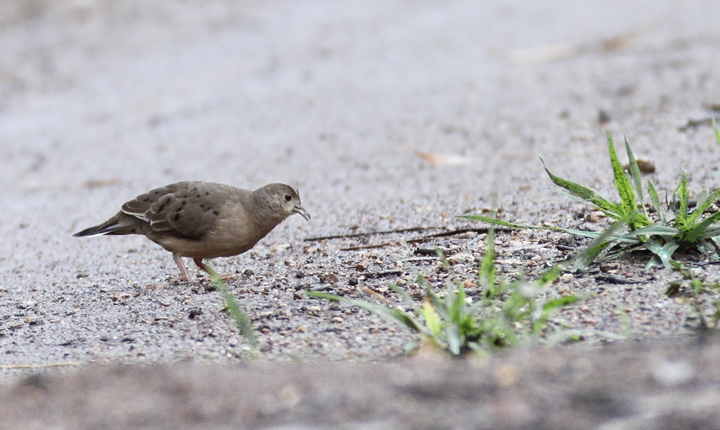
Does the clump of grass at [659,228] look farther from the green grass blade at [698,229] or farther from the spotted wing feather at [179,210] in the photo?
the spotted wing feather at [179,210]

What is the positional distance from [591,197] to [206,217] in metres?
2.15

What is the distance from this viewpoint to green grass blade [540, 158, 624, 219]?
391 cm

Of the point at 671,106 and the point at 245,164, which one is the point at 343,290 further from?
the point at 671,106

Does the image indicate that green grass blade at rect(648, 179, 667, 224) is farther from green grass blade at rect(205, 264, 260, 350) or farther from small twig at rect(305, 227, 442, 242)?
green grass blade at rect(205, 264, 260, 350)

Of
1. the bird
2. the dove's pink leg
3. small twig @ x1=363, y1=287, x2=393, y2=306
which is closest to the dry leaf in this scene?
the bird

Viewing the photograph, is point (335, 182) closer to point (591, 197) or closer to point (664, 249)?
point (591, 197)

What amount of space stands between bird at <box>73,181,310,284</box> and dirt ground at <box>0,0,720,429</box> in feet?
0.86

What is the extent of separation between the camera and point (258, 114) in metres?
8.77

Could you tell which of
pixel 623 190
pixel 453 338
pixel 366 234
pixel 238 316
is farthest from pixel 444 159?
pixel 238 316

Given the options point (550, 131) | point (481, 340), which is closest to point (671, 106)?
point (550, 131)

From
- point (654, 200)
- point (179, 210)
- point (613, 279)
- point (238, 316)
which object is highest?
point (179, 210)

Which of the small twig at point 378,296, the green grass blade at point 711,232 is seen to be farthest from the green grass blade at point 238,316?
the green grass blade at point 711,232

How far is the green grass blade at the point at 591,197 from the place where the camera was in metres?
3.91

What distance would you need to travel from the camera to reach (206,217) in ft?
15.7
